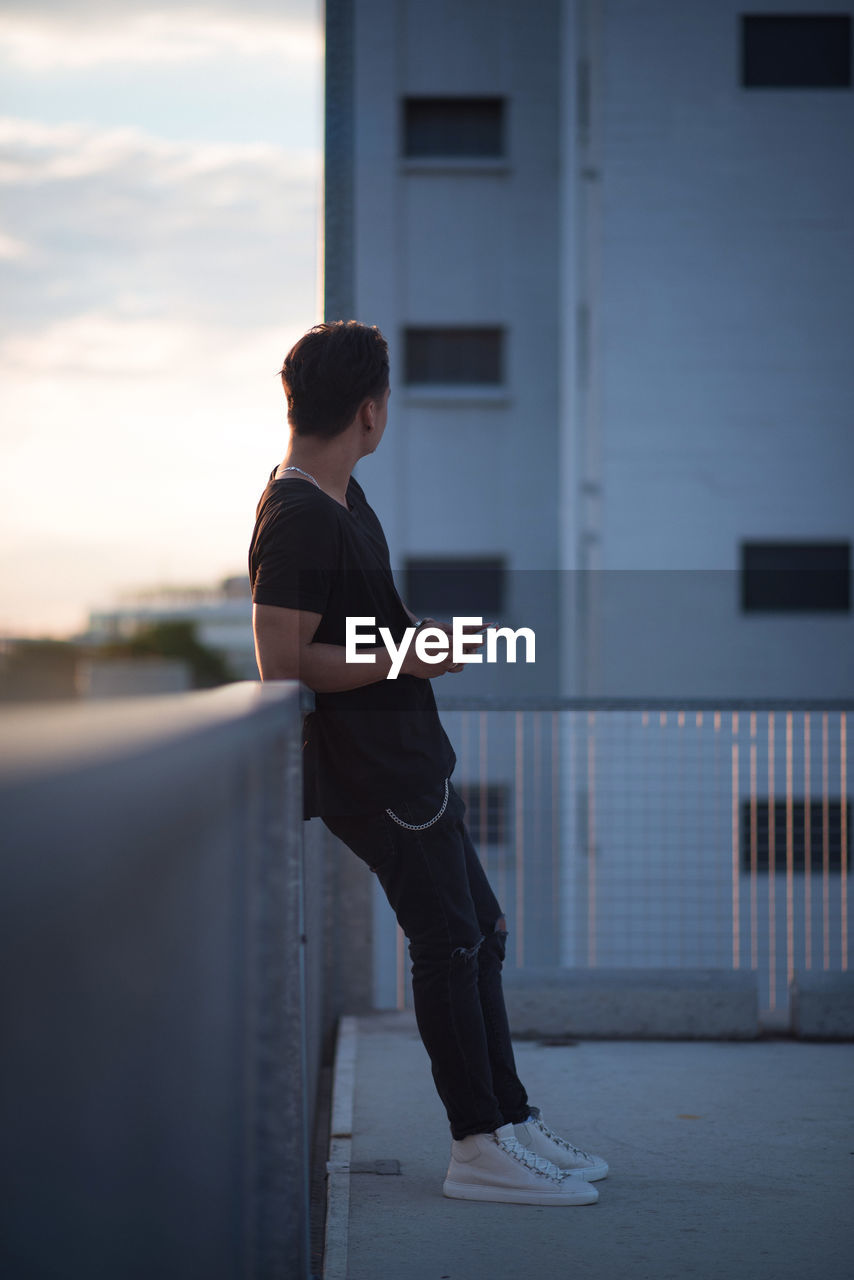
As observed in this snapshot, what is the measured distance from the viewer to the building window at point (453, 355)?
19500mm

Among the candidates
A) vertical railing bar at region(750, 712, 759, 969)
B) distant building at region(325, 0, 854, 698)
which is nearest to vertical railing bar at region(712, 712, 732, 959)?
vertical railing bar at region(750, 712, 759, 969)

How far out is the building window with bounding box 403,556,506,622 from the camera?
19609 mm

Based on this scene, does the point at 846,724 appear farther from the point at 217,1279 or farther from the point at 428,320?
the point at 428,320

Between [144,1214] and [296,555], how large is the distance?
1.70 meters

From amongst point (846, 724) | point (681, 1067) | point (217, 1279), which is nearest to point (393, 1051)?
point (681, 1067)

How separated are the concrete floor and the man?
235 mm

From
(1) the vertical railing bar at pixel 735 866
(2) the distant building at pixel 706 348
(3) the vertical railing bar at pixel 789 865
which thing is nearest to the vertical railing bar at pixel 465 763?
(1) the vertical railing bar at pixel 735 866

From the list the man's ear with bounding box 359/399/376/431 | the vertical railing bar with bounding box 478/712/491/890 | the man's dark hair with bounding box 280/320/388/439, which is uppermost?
the man's dark hair with bounding box 280/320/388/439

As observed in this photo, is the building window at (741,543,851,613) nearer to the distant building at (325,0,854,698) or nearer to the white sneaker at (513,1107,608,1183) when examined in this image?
the distant building at (325,0,854,698)

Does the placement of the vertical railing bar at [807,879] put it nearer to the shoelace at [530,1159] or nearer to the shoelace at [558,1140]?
the shoelace at [558,1140]

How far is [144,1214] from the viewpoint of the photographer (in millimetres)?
908

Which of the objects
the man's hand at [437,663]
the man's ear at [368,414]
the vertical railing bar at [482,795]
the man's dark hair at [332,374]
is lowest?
the vertical railing bar at [482,795]

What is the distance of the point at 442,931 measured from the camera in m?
2.72

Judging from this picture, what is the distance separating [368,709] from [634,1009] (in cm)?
254
